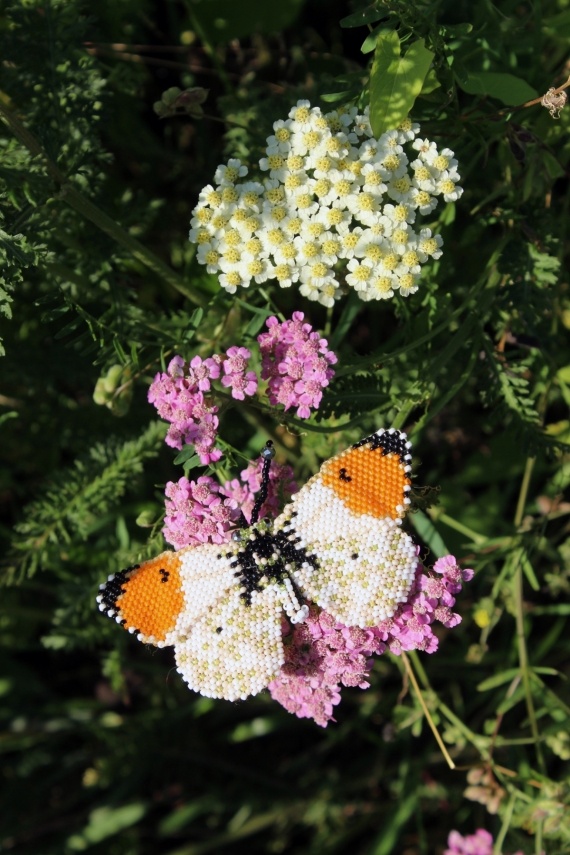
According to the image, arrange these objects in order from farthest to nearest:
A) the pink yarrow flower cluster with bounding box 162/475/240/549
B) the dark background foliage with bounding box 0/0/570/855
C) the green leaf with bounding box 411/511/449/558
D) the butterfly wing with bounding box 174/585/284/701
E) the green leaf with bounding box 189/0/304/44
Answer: the green leaf with bounding box 189/0/304/44 < the green leaf with bounding box 411/511/449/558 < the dark background foliage with bounding box 0/0/570/855 < the pink yarrow flower cluster with bounding box 162/475/240/549 < the butterfly wing with bounding box 174/585/284/701

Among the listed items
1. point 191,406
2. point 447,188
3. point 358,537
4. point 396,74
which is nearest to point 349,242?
point 447,188

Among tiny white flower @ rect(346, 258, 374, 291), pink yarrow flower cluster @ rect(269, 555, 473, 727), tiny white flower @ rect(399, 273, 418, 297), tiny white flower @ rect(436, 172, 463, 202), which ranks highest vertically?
tiny white flower @ rect(436, 172, 463, 202)

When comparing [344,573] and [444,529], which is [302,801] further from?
[344,573]

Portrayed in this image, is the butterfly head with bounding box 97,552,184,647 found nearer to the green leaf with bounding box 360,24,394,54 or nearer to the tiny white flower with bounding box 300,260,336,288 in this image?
the tiny white flower with bounding box 300,260,336,288

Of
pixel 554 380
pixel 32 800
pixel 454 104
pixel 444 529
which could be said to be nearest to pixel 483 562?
pixel 444 529

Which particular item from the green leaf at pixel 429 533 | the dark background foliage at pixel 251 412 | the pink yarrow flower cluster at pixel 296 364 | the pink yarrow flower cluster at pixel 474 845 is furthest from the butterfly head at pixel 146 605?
the pink yarrow flower cluster at pixel 474 845

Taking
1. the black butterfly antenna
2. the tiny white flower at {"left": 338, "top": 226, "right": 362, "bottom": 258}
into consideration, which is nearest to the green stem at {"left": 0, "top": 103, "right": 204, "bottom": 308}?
the tiny white flower at {"left": 338, "top": 226, "right": 362, "bottom": 258}
